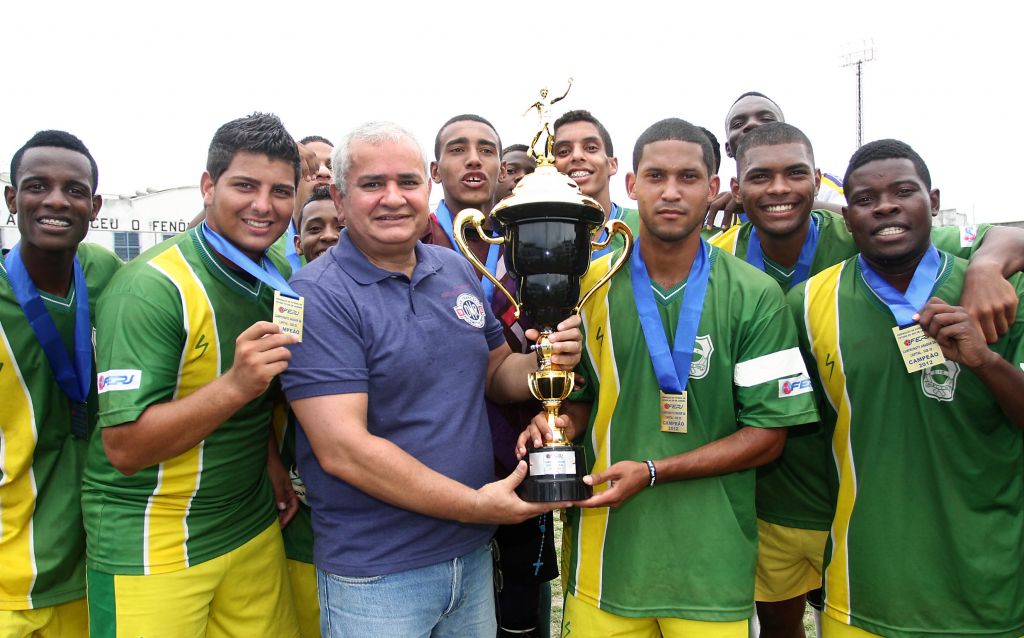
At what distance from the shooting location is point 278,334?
221cm

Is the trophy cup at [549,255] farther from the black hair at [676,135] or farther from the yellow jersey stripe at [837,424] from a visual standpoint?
the yellow jersey stripe at [837,424]

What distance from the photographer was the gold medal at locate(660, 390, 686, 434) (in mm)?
2496

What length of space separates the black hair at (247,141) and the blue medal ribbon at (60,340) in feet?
2.59

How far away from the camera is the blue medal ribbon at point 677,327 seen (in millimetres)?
2488

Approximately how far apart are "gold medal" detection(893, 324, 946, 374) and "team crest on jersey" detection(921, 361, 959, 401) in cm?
11

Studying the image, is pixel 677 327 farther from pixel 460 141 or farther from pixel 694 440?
pixel 460 141

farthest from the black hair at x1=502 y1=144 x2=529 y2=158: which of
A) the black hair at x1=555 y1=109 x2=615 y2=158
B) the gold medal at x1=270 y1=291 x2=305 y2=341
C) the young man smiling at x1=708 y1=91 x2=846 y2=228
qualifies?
the gold medal at x1=270 y1=291 x2=305 y2=341

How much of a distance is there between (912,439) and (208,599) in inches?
102

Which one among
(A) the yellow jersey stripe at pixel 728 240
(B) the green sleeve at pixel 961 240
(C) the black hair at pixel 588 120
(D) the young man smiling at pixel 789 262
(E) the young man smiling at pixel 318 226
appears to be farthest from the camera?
(C) the black hair at pixel 588 120

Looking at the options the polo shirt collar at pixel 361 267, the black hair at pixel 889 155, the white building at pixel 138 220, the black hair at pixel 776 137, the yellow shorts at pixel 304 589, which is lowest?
the yellow shorts at pixel 304 589

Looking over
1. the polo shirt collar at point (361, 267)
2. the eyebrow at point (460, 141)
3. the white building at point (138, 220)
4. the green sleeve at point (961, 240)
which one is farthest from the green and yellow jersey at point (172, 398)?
the white building at point (138, 220)

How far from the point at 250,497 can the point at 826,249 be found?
2668 millimetres

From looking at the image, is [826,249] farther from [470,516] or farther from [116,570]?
[116,570]

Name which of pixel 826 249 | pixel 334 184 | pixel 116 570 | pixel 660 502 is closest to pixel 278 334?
pixel 334 184
